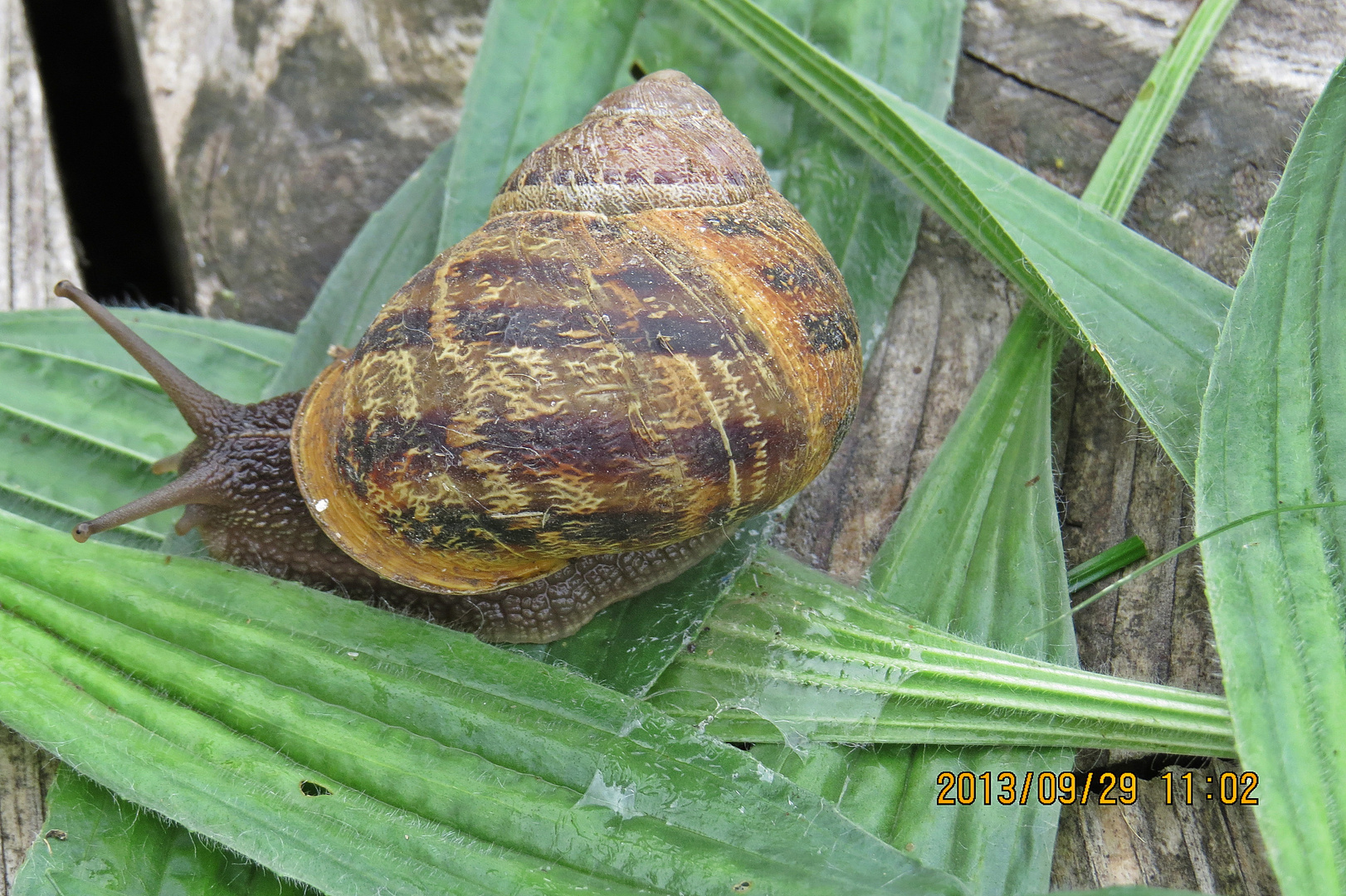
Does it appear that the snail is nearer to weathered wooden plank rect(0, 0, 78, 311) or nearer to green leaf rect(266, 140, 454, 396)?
green leaf rect(266, 140, 454, 396)

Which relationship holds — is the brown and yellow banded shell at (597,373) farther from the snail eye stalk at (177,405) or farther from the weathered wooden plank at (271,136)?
the weathered wooden plank at (271,136)

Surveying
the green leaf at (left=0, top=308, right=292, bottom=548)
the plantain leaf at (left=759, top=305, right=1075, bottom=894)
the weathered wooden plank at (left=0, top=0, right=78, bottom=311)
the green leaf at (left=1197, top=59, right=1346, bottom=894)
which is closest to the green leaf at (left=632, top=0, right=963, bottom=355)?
the plantain leaf at (left=759, top=305, right=1075, bottom=894)

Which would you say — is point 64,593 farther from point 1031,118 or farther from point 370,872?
point 1031,118

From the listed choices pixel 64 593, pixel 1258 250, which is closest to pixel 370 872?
pixel 64 593

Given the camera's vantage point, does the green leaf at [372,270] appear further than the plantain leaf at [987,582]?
Yes

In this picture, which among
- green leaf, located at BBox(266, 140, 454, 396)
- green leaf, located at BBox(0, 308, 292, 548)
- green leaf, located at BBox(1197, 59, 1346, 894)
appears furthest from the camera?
green leaf, located at BBox(266, 140, 454, 396)

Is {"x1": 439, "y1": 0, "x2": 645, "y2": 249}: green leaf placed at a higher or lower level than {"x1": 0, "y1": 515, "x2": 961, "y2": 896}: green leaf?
higher

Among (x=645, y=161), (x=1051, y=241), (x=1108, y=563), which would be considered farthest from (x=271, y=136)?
(x=1108, y=563)

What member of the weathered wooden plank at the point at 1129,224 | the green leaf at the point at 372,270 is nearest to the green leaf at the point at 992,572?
the weathered wooden plank at the point at 1129,224
